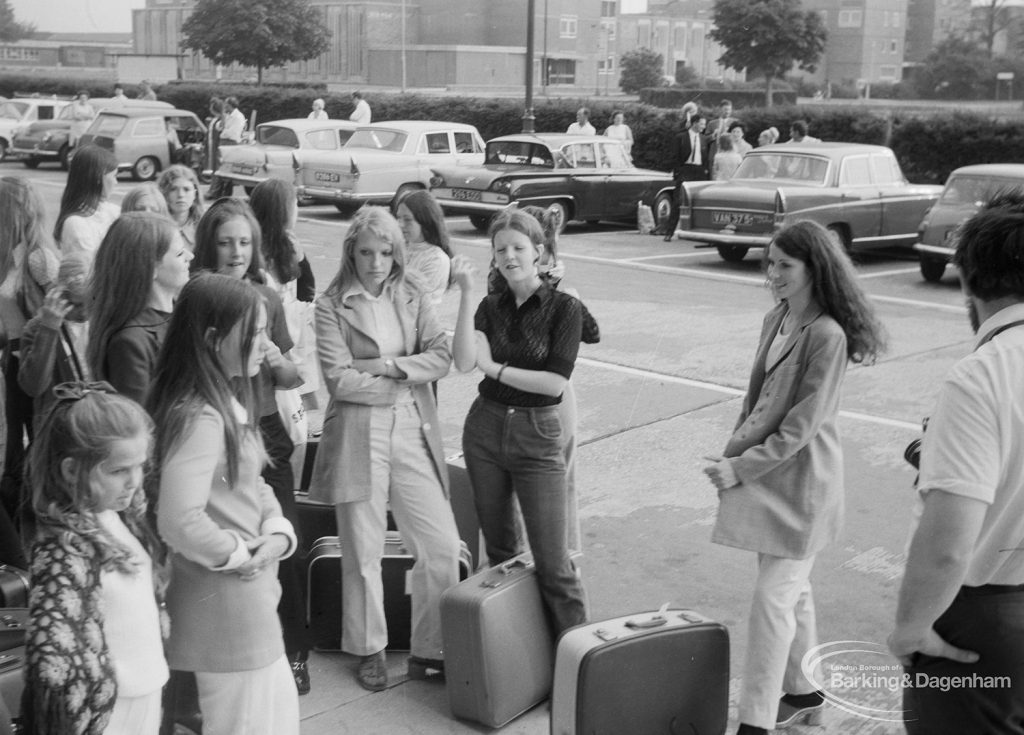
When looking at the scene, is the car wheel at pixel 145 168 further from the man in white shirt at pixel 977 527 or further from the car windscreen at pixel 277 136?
the man in white shirt at pixel 977 527

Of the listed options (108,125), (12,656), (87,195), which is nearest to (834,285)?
(12,656)

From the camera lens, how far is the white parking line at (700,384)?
825 cm

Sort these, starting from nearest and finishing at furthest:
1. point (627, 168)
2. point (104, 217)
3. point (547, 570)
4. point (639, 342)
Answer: point (547, 570) → point (104, 217) → point (639, 342) → point (627, 168)

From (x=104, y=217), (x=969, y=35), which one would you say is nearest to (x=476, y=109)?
(x=104, y=217)

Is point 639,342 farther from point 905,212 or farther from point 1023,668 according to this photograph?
point 1023,668

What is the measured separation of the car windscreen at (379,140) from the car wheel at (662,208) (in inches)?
175

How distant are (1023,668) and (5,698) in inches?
105

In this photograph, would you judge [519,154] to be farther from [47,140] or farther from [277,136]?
[47,140]

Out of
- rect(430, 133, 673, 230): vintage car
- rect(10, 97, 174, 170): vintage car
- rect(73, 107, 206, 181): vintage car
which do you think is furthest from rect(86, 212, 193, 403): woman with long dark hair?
rect(10, 97, 174, 170): vintage car

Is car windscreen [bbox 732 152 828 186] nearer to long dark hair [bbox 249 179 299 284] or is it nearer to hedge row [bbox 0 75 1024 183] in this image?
hedge row [bbox 0 75 1024 183]

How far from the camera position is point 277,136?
21094 millimetres

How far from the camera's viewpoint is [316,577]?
4672 mm

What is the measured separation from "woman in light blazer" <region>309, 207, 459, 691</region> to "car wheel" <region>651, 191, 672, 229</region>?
14.8 m

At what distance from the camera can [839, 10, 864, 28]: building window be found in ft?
337
